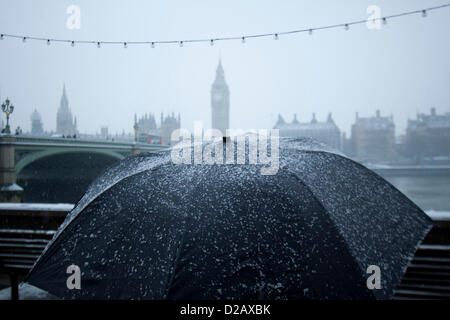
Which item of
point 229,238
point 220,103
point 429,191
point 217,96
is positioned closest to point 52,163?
point 229,238

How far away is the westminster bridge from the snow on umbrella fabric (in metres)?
12.7

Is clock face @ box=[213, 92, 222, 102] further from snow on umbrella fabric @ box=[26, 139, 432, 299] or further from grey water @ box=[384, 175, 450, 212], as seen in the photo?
snow on umbrella fabric @ box=[26, 139, 432, 299]

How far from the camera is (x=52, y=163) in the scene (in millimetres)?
26688

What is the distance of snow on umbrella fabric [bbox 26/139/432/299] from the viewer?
57.2 inches

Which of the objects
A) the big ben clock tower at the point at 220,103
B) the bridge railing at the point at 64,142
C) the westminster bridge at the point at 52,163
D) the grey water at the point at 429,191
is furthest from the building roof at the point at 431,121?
the bridge railing at the point at 64,142

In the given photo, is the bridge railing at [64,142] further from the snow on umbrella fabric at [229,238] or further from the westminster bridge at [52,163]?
the snow on umbrella fabric at [229,238]

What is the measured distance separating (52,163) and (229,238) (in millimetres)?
28248

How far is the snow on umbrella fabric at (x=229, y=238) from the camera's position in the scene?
1.45 meters

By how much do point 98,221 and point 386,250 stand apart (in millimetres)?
1407

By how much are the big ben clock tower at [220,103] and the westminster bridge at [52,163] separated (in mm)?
84420

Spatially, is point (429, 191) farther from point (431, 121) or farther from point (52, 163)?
point (431, 121)
